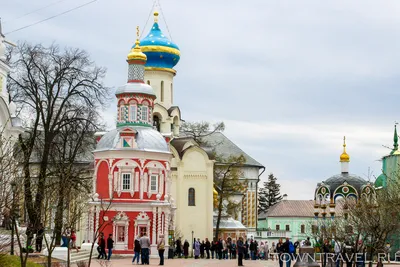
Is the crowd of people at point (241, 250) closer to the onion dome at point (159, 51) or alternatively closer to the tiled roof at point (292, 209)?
the onion dome at point (159, 51)

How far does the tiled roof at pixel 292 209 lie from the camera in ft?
309

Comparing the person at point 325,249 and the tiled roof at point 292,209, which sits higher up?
the tiled roof at point 292,209

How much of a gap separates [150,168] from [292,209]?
4997 cm

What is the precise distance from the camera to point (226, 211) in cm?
6781

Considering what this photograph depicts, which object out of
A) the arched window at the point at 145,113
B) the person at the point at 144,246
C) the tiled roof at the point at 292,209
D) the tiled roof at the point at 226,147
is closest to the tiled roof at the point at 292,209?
the tiled roof at the point at 292,209

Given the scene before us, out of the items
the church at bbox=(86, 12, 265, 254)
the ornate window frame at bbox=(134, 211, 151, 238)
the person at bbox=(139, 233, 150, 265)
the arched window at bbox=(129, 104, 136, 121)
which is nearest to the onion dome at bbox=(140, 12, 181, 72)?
the church at bbox=(86, 12, 265, 254)

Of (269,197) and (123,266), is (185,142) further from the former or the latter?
(269,197)

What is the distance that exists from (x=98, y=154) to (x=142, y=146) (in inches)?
105

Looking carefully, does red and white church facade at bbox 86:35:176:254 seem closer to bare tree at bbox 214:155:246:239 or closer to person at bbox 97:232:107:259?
person at bbox 97:232:107:259

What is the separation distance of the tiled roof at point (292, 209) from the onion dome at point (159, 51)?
38406mm

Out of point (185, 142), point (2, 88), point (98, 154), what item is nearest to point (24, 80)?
point (2, 88)

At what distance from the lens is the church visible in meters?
46.6

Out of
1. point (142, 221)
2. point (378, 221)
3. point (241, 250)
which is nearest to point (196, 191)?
point (142, 221)

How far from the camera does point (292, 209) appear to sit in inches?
3750
